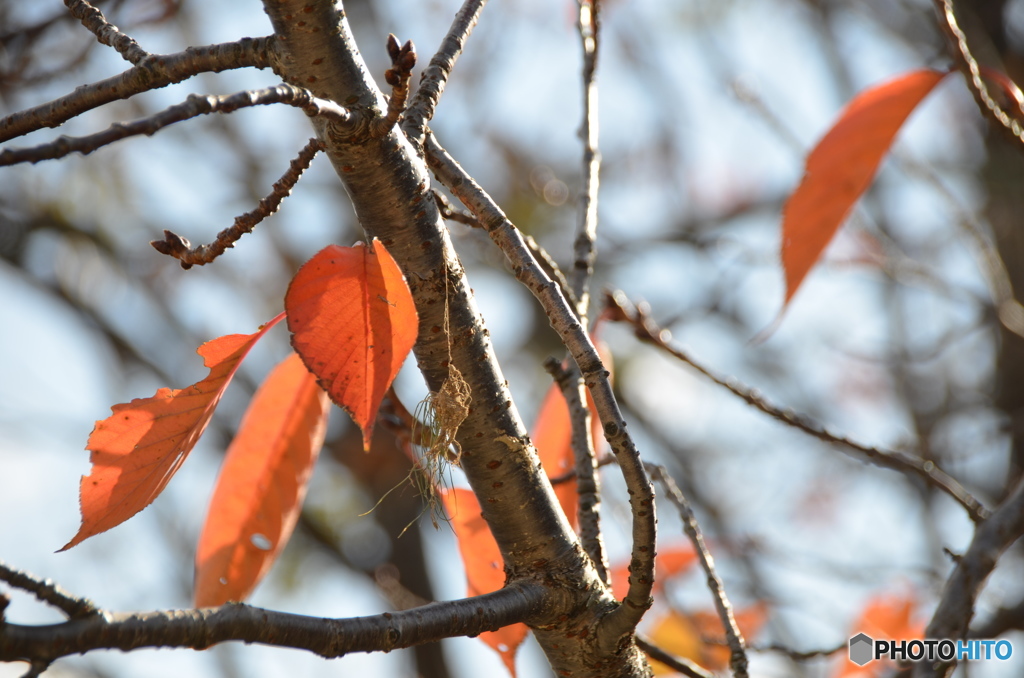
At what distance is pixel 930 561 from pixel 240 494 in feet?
9.25

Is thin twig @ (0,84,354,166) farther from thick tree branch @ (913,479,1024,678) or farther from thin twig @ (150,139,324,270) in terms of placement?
thick tree branch @ (913,479,1024,678)

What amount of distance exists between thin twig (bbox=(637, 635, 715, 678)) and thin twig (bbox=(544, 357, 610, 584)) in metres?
0.09

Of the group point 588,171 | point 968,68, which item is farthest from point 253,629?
point 968,68

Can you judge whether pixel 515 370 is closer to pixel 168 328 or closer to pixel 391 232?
pixel 168 328

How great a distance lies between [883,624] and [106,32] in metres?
1.54

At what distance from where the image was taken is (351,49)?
517mm

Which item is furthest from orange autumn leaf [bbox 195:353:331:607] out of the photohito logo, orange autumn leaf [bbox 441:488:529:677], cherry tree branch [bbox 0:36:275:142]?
the photohito logo

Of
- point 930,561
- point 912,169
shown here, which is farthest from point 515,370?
point 912,169

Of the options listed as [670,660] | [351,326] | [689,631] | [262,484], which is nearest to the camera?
[351,326]

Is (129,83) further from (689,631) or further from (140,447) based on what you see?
(689,631)

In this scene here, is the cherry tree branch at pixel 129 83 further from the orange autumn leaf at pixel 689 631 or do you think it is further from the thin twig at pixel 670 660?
the orange autumn leaf at pixel 689 631

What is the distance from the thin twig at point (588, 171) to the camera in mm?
812

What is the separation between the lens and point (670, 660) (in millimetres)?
686

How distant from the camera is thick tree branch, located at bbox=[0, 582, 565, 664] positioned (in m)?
0.34
